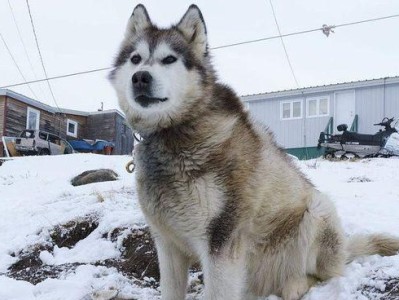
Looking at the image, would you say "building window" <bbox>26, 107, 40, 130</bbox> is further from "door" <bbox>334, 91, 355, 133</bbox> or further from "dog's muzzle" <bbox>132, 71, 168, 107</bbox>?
"dog's muzzle" <bbox>132, 71, 168, 107</bbox>

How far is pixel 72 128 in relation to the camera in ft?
99.8

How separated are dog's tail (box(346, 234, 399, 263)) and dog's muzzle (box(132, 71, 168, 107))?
1.65m

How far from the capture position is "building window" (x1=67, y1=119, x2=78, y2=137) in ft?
98.1

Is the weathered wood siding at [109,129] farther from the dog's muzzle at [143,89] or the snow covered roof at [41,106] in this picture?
the dog's muzzle at [143,89]

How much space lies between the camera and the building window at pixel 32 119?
26.0m

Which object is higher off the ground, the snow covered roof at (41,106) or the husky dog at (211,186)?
Answer: the snow covered roof at (41,106)

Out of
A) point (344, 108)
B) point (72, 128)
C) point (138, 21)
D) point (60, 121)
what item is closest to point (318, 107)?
point (344, 108)

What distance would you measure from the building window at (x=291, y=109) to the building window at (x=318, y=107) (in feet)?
1.32

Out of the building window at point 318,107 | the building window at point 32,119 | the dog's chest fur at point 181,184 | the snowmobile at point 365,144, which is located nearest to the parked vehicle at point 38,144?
the building window at point 32,119

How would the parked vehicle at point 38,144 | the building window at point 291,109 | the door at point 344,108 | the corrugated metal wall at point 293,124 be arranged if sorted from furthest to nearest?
the building window at point 291,109, the parked vehicle at point 38,144, the corrugated metal wall at point 293,124, the door at point 344,108

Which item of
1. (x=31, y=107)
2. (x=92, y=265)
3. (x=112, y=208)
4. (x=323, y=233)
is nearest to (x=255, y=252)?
(x=323, y=233)

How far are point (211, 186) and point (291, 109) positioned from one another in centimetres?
1883

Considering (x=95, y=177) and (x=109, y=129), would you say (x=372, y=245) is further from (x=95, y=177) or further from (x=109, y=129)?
(x=109, y=129)

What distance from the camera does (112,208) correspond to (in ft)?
16.1
